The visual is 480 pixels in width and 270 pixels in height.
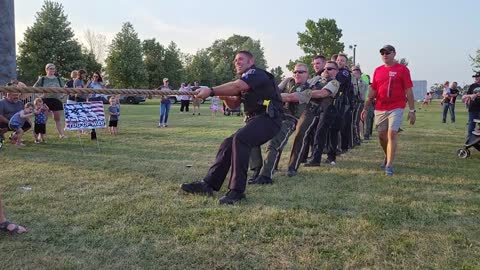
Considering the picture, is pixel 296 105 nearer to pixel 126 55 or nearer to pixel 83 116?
pixel 83 116

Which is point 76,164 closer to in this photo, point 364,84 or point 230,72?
point 364,84

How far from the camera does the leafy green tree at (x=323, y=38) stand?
52500mm

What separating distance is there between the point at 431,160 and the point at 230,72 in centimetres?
7359

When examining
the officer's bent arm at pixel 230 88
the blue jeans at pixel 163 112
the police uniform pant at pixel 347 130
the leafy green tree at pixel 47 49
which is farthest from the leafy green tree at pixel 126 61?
the officer's bent arm at pixel 230 88

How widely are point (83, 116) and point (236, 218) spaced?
7101mm

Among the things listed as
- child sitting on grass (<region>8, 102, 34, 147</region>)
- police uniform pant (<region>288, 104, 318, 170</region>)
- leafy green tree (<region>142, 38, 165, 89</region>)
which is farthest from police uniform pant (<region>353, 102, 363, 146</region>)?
leafy green tree (<region>142, 38, 165, 89</region>)

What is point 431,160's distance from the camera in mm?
8617

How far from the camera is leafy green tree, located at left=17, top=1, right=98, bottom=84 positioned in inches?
1823

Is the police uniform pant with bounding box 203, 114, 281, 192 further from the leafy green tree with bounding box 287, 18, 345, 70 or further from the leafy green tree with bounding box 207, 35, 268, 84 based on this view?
the leafy green tree with bounding box 207, 35, 268, 84

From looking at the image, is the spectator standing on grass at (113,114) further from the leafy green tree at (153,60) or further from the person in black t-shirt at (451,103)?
the leafy green tree at (153,60)

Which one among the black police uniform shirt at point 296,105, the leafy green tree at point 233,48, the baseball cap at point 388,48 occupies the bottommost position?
the black police uniform shirt at point 296,105

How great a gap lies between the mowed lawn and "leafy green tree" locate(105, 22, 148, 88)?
50.6m

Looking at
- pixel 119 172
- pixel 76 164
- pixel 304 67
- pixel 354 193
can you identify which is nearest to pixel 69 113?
pixel 76 164

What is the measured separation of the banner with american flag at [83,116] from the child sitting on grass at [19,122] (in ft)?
2.78
